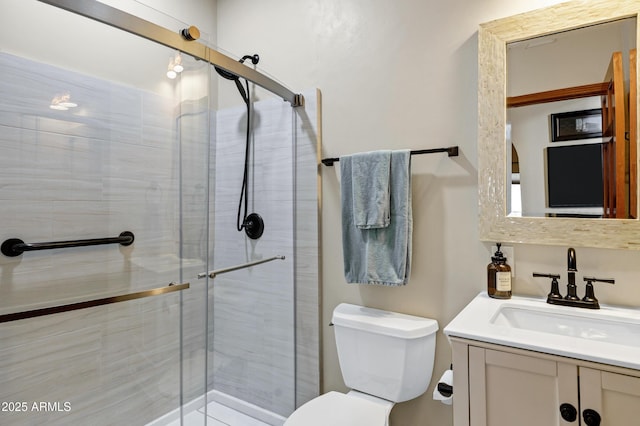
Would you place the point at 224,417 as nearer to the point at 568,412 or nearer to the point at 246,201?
the point at 246,201

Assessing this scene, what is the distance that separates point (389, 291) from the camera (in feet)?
5.70

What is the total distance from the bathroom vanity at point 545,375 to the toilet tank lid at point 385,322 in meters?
0.38

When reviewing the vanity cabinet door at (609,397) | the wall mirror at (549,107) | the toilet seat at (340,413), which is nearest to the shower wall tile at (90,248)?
the toilet seat at (340,413)

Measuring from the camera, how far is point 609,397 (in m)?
0.88

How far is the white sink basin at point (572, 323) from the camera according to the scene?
3.74 ft

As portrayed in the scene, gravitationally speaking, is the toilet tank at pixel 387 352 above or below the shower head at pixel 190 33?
below

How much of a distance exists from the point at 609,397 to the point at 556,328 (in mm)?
381

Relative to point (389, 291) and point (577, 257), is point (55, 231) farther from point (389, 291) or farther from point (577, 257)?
point (577, 257)

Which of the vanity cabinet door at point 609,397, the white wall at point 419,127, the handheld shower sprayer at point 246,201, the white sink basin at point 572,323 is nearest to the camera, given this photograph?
the vanity cabinet door at point 609,397

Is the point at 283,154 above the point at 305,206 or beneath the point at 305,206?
above

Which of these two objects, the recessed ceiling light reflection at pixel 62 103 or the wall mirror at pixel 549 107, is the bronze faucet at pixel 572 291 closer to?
the wall mirror at pixel 549 107

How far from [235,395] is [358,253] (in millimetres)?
1086

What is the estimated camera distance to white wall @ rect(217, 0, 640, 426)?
1504 mm

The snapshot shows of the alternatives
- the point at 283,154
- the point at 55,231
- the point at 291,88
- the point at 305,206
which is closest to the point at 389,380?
the point at 305,206
